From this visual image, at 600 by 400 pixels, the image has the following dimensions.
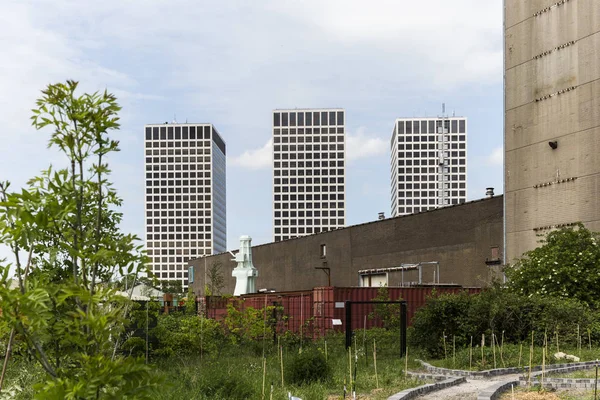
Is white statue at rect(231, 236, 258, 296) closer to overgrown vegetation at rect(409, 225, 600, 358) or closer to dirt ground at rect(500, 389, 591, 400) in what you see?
overgrown vegetation at rect(409, 225, 600, 358)

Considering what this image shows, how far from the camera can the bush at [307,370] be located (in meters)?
12.7

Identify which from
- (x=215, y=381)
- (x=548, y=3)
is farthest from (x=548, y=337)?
(x=548, y=3)

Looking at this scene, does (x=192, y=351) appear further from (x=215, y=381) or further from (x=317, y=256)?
(x=317, y=256)

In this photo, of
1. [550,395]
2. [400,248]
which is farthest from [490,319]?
[400,248]

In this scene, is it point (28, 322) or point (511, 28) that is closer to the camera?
point (28, 322)

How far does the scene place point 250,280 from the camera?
3981 centimetres

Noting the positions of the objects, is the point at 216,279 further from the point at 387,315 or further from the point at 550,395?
the point at 550,395

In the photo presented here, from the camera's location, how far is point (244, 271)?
129 feet

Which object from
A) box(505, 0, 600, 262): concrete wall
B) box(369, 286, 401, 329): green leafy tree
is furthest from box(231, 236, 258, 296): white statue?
box(505, 0, 600, 262): concrete wall

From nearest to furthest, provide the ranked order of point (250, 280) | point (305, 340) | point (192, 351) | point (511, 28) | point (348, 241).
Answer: point (192, 351) < point (305, 340) < point (511, 28) < point (250, 280) < point (348, 241)

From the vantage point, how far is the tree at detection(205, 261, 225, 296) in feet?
193

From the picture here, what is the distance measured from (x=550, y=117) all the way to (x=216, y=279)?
1431 inches

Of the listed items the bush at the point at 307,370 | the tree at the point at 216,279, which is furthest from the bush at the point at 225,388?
the tree at the point at 216,279

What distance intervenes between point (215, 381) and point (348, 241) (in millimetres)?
41192
